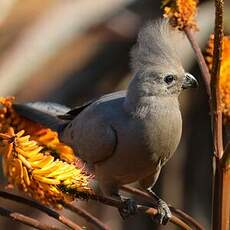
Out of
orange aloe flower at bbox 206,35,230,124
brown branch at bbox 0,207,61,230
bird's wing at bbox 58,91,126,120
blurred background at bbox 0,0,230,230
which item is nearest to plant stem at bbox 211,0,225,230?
orange aloe flower at bbox 206,35,230,124

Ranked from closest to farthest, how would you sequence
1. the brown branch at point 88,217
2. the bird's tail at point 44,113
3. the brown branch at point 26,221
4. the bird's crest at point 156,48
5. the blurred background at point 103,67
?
the brown branch at point 26,221 < the brown branch at point 88,217 < the bird's crest at point 156,48 < the bird's tail at point 44,113 < the blurred background at point 103,67

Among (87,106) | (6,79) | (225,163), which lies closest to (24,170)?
(225,163)

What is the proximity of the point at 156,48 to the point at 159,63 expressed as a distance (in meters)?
0.12

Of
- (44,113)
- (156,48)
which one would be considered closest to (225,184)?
(156,48)

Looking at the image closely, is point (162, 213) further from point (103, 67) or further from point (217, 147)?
point (103, 67)

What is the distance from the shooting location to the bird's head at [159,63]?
6.70 ft

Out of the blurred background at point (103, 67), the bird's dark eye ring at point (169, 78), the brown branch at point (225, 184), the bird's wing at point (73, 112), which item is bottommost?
the brown branch at point (225, 184)

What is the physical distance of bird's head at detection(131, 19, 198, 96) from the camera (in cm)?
204

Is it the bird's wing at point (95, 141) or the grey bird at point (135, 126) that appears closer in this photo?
the grey bird at point (135, 126)

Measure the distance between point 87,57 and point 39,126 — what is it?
240cm

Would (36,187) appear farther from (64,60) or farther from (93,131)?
(64,60)

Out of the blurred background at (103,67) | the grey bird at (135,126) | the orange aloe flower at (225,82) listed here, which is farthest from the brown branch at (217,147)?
the blurred background at (103,67)

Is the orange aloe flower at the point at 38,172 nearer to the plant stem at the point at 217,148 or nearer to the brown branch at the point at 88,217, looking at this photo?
the brown branch at the point at 88,217

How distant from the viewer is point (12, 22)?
166 inches
